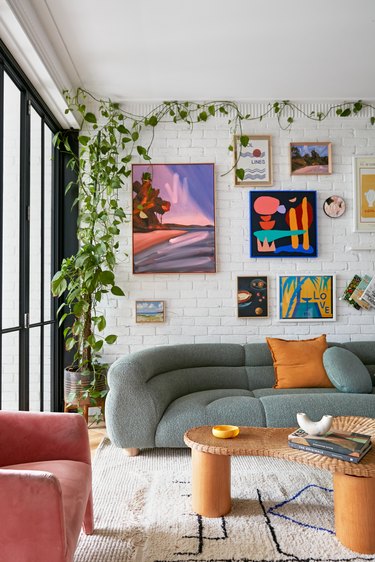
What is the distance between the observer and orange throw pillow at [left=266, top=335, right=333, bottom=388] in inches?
135

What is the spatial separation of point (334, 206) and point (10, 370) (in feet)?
9.57

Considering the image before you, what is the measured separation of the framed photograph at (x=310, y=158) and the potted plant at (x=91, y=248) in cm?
147

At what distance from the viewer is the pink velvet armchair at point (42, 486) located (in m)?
1.36

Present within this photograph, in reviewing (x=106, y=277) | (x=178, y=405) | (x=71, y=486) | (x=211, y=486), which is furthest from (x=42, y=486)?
(x=106, y=277)

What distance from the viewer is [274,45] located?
10.3 feet

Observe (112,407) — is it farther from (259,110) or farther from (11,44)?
(259,110)

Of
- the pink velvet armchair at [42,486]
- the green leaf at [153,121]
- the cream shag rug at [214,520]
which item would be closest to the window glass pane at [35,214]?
the green leaf at [153,121]

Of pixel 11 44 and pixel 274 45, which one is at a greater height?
pixel 274 45

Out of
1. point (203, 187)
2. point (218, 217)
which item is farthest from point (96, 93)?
point (218, 217)

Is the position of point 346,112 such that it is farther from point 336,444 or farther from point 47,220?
point 336,444

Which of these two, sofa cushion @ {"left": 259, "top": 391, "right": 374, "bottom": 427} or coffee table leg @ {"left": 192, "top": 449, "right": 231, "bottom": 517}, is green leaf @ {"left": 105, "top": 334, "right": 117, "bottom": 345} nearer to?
sofa cushion @ {"left": 259, "top": 391, "right": 374, "bottom": 427}

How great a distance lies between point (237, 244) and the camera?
13.3 feet

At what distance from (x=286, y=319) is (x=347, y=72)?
202 centimetres

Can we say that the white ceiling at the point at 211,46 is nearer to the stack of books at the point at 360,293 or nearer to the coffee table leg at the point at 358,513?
the stack of books at the point at 360,293
